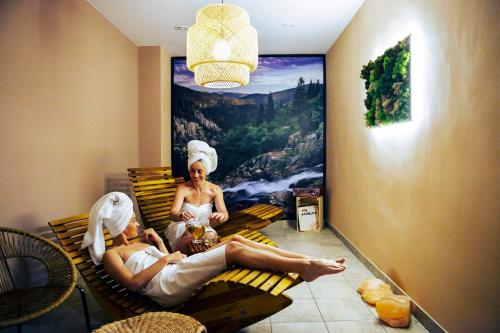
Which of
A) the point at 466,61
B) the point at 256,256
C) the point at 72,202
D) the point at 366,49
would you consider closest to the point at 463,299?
the point at 256,256

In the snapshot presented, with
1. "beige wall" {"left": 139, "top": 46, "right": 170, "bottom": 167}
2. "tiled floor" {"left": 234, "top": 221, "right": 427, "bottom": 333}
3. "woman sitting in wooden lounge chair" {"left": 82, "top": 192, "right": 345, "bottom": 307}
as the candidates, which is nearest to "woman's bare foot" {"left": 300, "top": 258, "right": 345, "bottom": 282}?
"woman sitting in wooden lounge chair" {"left": 82, "top": 192, "right": 345, "bottom": 307}

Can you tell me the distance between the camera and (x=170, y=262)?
249 cm

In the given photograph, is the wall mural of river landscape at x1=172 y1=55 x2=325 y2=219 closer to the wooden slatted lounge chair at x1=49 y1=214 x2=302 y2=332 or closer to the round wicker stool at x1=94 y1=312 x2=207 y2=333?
the wooden slatted lounge chair at x1=49 y1=214 x2=302 y2=332

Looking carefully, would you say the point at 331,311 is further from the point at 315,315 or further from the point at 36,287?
the point at 36,287

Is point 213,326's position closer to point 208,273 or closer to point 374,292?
point 208,273

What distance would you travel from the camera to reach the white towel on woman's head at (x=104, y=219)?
247 centimetres

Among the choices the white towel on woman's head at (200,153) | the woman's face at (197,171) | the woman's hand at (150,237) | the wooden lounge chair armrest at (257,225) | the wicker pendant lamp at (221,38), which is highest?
the wicker pendant lamp at (221,38)

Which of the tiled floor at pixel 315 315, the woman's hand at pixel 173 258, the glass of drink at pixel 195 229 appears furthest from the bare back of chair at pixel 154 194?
the woman's hand at pixel 173 258

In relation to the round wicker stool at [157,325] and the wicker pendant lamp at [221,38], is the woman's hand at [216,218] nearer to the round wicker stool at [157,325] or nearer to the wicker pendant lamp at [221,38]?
the wicker pendant lamp at [221,38]

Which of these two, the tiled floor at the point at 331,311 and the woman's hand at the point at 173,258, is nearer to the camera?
the woman's hand at the point at 173,258

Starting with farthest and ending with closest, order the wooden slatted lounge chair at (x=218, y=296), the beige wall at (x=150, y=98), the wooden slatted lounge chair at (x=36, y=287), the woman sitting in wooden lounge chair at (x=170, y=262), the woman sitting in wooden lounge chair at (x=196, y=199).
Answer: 1. the beige wall at (x=150, y=98)
2. the woman sitting in wooden lounge chair at (x=196, y=199)
3. the woman sitting in wooden lounge chair at (x=170, y=262)
4. the wooden slatted lounge chair at (x=218, y=296)
5. the wooden slatted lounge chair at (x=36, y=287)

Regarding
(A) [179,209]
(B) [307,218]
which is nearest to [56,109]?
→ (A) [179,209]

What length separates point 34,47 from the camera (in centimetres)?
313

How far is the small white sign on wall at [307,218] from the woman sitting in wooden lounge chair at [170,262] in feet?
Result: 11.3
